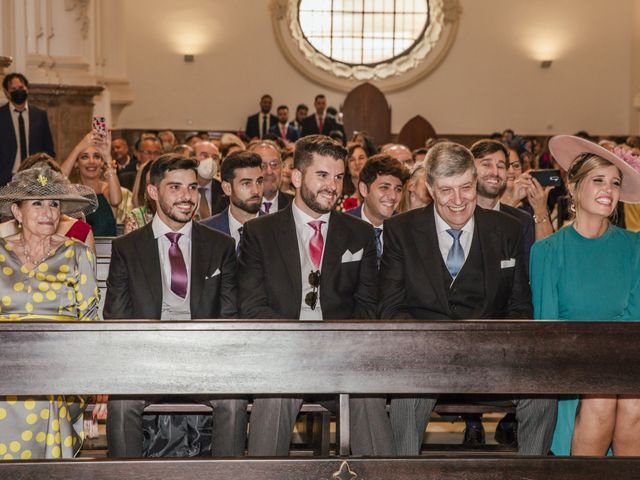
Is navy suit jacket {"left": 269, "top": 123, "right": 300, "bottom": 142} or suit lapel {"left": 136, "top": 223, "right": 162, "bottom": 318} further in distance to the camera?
navy suit jacket {"left": 269, "top": 123, "right": 300, "bottom": 142}

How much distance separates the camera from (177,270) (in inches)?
180

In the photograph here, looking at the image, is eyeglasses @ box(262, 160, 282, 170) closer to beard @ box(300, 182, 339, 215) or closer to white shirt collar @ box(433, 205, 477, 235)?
beard @ box(300, 182, 339, 215)

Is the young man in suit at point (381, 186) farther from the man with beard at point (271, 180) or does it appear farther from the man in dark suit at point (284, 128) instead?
the man in dark suit at point (284, 128)

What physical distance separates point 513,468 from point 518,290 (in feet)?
4.58

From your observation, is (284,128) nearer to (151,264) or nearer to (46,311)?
(151,264)

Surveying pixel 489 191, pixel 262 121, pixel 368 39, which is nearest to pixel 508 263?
pixel 489 191

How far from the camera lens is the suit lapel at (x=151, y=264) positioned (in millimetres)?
4473

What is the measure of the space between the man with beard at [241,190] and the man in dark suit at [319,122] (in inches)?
404

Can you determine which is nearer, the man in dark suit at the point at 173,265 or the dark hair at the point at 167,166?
the man in dark suit at the point at 173,265

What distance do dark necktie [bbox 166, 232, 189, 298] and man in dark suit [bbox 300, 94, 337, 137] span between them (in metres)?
11.6

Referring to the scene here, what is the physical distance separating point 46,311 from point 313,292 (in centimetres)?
116

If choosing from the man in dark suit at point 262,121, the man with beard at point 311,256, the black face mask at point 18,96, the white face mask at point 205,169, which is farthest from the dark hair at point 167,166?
the man in dark suit at point 262,121

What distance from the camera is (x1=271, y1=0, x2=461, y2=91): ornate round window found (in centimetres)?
1969

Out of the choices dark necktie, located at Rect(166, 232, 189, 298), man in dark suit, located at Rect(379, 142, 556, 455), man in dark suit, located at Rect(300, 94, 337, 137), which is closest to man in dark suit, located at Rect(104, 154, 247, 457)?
dark necktie, located at Rect(166, 232, 189, 298)
